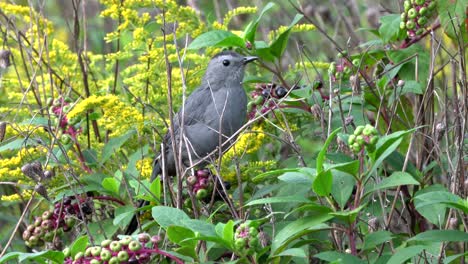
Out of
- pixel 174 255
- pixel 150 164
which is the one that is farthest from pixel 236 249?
pixel 150 164

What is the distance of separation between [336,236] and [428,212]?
1.15 feet

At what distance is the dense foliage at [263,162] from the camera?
2.69 m

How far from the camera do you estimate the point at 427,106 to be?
151 inches

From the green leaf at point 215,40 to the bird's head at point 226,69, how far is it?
1.35m

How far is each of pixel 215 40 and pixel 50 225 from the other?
102cm

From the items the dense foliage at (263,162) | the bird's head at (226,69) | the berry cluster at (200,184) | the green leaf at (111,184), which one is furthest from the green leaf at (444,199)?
the bird's head at (226,69)

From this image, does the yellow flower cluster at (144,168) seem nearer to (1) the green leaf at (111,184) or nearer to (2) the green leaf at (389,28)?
(1) the green leaf at (111,184)

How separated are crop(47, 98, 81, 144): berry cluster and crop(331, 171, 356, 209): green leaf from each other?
131 cm

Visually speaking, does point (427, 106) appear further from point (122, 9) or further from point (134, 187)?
point (122, 9)

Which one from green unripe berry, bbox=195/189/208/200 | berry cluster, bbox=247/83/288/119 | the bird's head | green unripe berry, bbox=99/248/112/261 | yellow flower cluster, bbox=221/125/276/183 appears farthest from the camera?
the bird's head

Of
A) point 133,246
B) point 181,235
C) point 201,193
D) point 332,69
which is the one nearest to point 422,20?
point 332,69

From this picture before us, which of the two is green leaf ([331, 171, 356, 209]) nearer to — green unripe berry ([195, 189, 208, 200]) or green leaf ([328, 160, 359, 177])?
green leaf ([328, 160, 359, 177])

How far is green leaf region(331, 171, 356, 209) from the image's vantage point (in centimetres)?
274

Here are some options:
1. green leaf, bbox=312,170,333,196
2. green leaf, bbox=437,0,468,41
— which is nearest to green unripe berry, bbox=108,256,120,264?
green leaf, bbox=312,170,333,196
